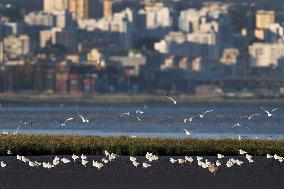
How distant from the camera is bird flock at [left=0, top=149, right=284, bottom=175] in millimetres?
33312

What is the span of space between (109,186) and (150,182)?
1042mm

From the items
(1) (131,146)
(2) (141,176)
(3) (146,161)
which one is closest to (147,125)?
(1) (131,146)

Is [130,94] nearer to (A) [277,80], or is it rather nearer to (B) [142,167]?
(A) [277,80]

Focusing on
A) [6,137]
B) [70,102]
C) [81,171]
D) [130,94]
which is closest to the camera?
[81,171]

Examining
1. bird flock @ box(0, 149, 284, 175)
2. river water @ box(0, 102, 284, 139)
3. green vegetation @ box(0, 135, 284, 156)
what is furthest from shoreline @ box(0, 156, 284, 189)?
river water @ box(0, 102, 284, 139)

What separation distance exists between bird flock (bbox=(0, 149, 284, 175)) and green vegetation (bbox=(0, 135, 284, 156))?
78cm

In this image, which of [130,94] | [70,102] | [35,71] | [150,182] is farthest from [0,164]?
[35,71]

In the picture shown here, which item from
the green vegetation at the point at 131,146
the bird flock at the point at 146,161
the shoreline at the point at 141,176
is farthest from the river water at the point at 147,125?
the shoreline at the point at 141,176

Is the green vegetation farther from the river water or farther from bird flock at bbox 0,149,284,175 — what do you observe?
the river water

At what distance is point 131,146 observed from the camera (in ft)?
123

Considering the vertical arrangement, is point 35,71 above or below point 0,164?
below

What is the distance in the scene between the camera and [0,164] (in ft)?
110

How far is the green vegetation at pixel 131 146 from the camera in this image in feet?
121

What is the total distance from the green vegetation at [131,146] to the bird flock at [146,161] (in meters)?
0.78
